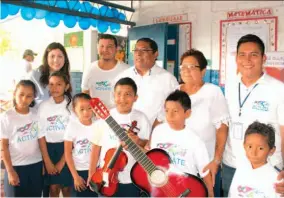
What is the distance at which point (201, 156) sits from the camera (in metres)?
1.72

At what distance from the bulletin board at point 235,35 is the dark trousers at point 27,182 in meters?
2.16

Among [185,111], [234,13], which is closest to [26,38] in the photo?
[234,13]

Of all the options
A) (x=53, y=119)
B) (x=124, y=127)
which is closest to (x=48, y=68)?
(x=53, y=119)

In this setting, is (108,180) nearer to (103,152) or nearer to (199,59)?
(103,152)

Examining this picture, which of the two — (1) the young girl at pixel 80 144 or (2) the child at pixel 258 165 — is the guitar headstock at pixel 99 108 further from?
(2) the child at pixel 258 165

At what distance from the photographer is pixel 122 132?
5.74 feet

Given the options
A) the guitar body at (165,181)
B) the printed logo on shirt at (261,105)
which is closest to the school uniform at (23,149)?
the guitar body at (165,181)

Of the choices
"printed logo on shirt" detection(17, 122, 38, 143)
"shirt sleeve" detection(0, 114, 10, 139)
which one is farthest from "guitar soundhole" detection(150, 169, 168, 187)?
"shirt sleeve" detection(0, 114, 10, 139)

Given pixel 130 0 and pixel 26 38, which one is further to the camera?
pixel 130 0

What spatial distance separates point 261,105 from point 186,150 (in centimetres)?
47

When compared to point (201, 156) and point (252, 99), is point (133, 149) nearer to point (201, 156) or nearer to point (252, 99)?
point (201, 156)

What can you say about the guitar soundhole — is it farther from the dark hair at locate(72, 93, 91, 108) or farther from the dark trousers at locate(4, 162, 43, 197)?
the dark trousers at locate(4, 162, 43, 197)

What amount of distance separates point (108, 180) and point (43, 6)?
6.11 feet

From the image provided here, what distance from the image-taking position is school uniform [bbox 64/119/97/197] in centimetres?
206
